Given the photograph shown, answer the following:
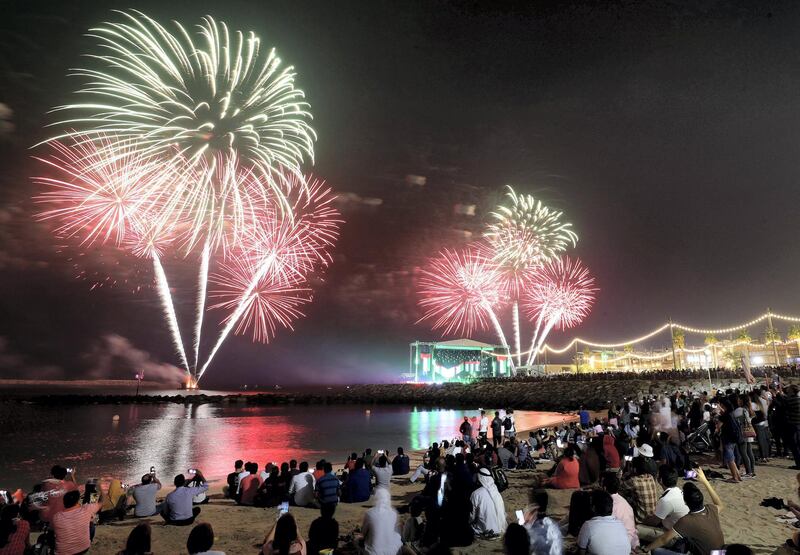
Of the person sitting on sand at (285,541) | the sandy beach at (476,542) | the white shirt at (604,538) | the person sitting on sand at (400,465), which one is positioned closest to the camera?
the white shirt at (604,538)

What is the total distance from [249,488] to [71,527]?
18.8ft

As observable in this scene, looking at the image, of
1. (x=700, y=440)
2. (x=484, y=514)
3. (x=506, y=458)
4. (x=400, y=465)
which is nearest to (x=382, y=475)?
(x=400, y=465)

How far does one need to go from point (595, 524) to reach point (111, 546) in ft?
28.5

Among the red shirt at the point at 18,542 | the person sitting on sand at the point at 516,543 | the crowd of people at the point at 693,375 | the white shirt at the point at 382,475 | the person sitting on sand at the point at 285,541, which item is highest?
the crowd of people at the point at 693,375

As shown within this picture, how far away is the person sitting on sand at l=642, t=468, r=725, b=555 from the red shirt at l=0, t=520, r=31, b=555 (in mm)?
8069

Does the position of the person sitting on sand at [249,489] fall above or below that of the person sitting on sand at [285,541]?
below

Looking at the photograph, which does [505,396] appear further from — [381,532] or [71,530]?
[71,530]

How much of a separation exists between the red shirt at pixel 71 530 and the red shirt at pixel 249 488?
5418 millimetres

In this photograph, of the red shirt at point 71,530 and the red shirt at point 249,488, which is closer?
the red shirt at point 71,530

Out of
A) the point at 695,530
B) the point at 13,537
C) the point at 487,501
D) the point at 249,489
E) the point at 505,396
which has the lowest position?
the point at 249,489

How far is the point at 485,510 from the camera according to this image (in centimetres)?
783

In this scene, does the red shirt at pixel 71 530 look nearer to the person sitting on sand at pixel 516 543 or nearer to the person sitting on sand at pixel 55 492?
the person sitting on sand at pixel 55 492

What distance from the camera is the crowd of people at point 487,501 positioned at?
17.9 feet

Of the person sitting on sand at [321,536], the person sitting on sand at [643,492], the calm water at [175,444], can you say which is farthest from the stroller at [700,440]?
the calm water at [175,444]
